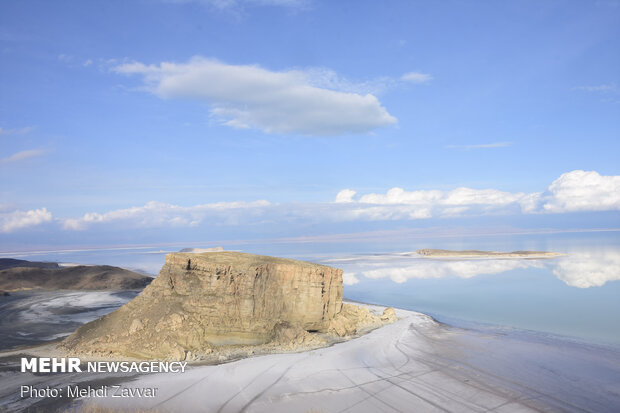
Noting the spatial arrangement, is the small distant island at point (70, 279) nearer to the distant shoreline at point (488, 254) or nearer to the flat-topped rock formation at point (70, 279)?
the flat-topped rock formation at point (70, 279)

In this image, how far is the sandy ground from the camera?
11.1 metres

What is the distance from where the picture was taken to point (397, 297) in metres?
34.0

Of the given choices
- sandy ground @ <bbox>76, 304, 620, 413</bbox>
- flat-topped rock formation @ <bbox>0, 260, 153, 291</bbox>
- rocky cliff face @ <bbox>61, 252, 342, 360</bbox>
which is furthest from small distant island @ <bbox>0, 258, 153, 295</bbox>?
sandy ground @ <bbox>76, 304, 620, 413</bbox>

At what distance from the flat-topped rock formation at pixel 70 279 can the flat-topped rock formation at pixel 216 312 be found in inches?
1138

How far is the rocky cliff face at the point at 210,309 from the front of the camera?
588 inches

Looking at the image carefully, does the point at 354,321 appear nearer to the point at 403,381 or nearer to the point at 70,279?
the point at 403,381

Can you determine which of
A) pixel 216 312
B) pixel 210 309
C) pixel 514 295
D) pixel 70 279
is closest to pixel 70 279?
pixel 70 279

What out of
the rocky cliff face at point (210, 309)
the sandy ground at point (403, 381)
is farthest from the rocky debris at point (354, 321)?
the sandy ground at point (403, 381)

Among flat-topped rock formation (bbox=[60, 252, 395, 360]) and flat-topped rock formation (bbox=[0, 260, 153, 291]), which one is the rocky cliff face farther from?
flat-topped rock formation (bbox=[0, 260, 153, 291])

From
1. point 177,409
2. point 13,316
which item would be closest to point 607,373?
point 177,409

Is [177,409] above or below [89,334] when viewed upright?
below

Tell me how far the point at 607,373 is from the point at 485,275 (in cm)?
3464

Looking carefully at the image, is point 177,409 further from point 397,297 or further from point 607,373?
point 397,297

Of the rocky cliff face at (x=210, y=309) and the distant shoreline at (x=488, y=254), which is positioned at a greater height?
the rocky cliff face at (x=210, y=309)
